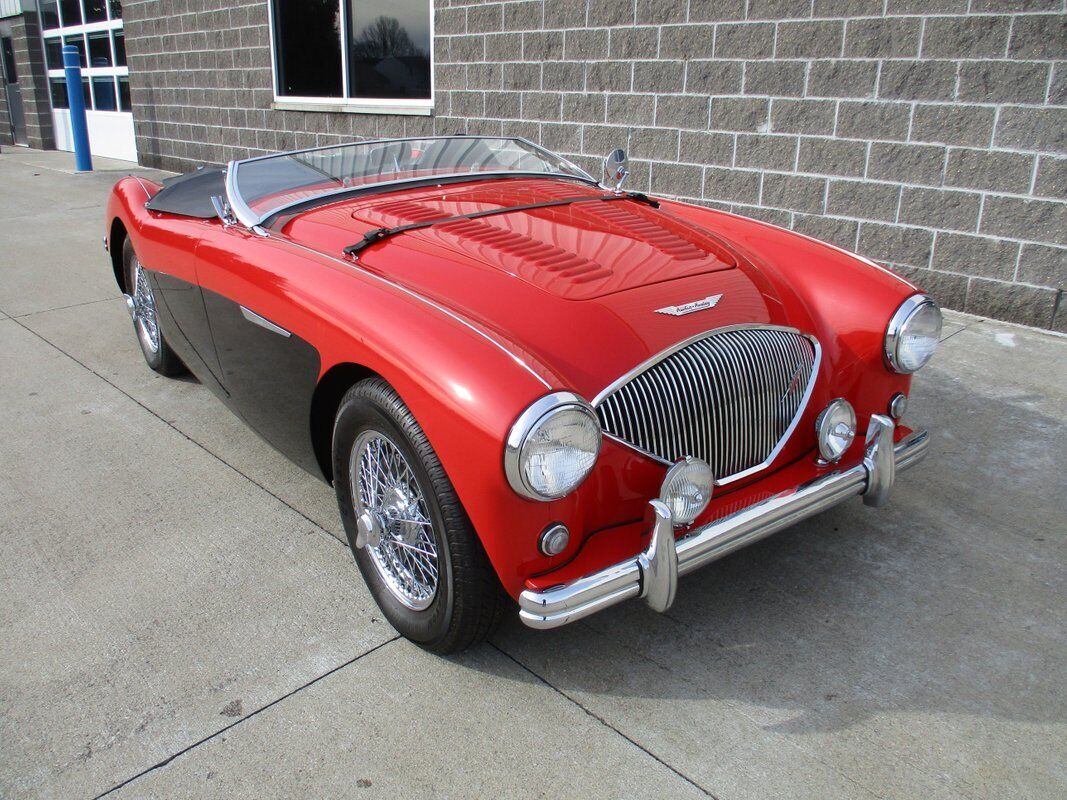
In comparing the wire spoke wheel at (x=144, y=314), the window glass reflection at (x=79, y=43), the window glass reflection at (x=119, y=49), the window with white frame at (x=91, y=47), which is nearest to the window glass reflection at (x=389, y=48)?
the wire spoke wheel at (x=144, y=314)

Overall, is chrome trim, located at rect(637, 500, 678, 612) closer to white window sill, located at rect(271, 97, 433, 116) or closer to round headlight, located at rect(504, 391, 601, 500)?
round headlight, located at rect(504, 391, 601, 500)

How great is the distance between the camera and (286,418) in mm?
2953

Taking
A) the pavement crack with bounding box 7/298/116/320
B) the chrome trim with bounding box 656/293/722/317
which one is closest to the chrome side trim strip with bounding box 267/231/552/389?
the chrome trim with bounding box 656/293/722/317

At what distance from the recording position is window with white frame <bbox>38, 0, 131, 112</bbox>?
46.0ft

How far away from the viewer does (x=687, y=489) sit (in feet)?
7.40

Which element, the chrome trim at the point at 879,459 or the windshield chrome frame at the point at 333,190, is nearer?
the chrome trim at the point at 879,459

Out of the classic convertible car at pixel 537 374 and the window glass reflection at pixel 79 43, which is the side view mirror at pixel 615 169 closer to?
the classic convertible car at pixel 537 374

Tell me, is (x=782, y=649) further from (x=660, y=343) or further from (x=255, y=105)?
(x=255, y=105)

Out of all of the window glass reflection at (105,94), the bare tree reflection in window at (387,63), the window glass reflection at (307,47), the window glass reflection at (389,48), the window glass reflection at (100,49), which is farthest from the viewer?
the window glass reflection at (105,94)

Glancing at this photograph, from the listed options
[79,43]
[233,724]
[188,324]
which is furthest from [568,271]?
[79,43]

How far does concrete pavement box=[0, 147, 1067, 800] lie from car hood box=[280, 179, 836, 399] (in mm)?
832

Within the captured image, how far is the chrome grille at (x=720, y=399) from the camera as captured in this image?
7.63 feet

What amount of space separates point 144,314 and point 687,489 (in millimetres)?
3471

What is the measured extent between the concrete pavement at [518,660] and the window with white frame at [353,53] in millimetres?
A: 5797
